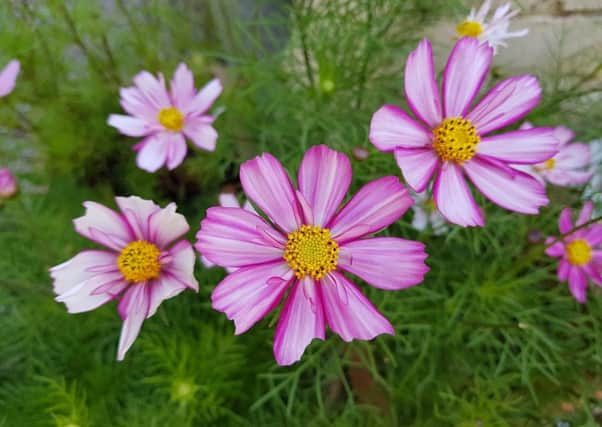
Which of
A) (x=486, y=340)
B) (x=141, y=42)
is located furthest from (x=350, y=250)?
(x=141, y=42)

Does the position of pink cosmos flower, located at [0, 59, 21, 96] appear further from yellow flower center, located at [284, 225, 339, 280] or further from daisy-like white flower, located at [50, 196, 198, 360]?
yellow flower center, located at [284, 225, 339, 280]

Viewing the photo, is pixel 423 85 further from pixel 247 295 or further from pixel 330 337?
pixel 330 337

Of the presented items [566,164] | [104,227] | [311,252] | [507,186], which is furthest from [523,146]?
[104,227]

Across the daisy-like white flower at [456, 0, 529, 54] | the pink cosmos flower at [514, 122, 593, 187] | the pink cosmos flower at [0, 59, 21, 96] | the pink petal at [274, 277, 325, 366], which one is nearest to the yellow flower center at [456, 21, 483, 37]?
the daisy-like white flower at [456, 0, 529, 54]

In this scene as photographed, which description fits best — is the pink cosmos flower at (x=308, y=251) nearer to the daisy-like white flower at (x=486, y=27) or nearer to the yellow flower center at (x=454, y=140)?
the yellow flower center at (x=454, y=140)

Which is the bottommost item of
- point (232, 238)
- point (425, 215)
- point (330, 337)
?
point (330, 337)

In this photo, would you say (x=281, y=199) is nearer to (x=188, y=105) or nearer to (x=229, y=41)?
(x=188, y=105)
